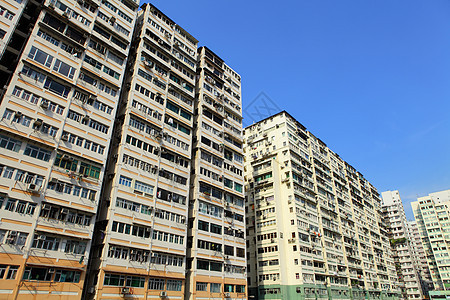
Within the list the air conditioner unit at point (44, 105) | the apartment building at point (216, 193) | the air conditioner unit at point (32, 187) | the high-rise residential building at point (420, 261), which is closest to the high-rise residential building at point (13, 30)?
the air conditioner unit at point (44, 105)

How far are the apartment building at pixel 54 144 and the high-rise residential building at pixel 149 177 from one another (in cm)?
216

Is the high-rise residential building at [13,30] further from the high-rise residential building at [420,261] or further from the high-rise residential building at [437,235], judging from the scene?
the high-rise residential building at [420,261]

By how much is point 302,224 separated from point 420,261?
338 feet

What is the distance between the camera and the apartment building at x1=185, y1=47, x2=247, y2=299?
38.1 metres

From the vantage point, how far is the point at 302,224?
5488cm

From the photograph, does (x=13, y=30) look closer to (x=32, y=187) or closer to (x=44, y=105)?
(x=44, y=105)

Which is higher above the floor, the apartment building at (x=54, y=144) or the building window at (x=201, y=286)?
the apartment building at (x=54, y=144)

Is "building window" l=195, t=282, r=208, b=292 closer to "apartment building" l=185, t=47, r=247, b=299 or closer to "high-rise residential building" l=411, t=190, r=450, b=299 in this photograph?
"apartment building" l=185, t=47, r=247, b=299

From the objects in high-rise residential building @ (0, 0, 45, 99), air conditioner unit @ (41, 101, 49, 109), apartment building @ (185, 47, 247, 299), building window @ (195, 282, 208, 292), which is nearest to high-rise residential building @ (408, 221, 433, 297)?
apartment building @ (185, 47, 247, 299)

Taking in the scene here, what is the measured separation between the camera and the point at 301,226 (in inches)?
2140

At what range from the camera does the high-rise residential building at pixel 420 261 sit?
118750 millimetres

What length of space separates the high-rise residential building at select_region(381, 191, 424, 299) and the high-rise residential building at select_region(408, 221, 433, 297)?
1.32 meters

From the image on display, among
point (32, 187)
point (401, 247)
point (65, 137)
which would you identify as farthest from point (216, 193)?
point (401, 247)

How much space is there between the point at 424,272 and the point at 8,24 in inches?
6176
